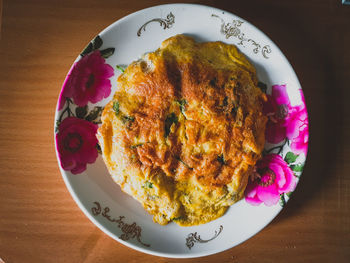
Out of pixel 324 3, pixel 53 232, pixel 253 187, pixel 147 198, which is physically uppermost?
pixel 324 3

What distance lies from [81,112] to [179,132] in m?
0.73

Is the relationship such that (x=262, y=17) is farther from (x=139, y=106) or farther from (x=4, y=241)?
(x=4, y=241)

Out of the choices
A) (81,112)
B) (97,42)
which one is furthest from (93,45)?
(81,112)

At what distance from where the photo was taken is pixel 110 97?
7.05 ft

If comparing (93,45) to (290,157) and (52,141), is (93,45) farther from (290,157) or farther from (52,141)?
(290,157)

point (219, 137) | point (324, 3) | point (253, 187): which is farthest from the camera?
point (324, 3)

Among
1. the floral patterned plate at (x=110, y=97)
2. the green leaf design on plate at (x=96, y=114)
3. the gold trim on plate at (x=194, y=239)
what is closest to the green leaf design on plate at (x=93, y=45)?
the floral patterned plate at (x=110, y=97)

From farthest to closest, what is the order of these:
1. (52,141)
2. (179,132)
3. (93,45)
Result: (52,141) < (93,45) < (179,132)

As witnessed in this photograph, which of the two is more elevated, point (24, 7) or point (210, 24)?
point (210, 24)

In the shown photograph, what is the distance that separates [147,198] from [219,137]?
0.63 metres

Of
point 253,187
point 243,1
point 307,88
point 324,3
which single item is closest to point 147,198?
point 253,187

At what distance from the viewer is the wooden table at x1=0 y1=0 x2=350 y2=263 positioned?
7.52ft

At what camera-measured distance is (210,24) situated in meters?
2.14

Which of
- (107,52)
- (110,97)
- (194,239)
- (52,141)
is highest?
(107,52)
